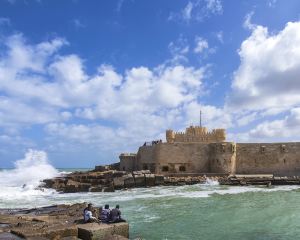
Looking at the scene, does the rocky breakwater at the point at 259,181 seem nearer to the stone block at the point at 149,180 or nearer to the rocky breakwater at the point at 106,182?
the rocky breakwater at the point at 106,182

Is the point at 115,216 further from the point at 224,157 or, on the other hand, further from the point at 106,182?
the point at 224,157

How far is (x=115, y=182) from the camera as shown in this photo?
31.8m

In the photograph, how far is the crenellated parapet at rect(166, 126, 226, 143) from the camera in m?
41.5

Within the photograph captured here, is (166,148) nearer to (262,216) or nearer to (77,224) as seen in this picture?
(262,216)

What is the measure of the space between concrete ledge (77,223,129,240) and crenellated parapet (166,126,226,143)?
30.7 metres

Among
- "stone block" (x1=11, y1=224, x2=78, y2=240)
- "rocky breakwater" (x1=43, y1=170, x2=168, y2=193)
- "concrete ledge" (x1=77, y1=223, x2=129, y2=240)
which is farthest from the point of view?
"rocky breakwater" (x1=43, y1=170, x2=168, y2=193)

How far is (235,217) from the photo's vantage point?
1596 centimetres

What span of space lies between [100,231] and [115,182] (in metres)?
21.1

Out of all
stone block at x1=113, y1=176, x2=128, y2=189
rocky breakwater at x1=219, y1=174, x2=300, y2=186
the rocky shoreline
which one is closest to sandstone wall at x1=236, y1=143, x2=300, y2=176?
the rocky shoreline

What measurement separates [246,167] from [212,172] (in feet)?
10.9

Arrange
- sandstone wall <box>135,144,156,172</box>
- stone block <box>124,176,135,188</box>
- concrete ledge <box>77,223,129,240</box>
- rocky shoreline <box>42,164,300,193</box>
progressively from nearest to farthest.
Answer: concrete ledge <box>77,223,129,240</box> → rocky shoreline <box>42,164,300,193</box> → stone block <box>124,176,135,188</box> → sandstone wall <box>135,144,156,172</box>

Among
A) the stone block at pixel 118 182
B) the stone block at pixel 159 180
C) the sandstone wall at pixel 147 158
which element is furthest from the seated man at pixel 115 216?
the sandstone wall at pixel 147 158

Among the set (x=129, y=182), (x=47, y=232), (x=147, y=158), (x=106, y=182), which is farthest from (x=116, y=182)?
(x=47, y=232)

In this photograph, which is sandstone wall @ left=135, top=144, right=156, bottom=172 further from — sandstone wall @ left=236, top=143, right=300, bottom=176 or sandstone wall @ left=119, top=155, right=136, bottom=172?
sandstone wall @ left=236, top=143, right=300, bottom=176
